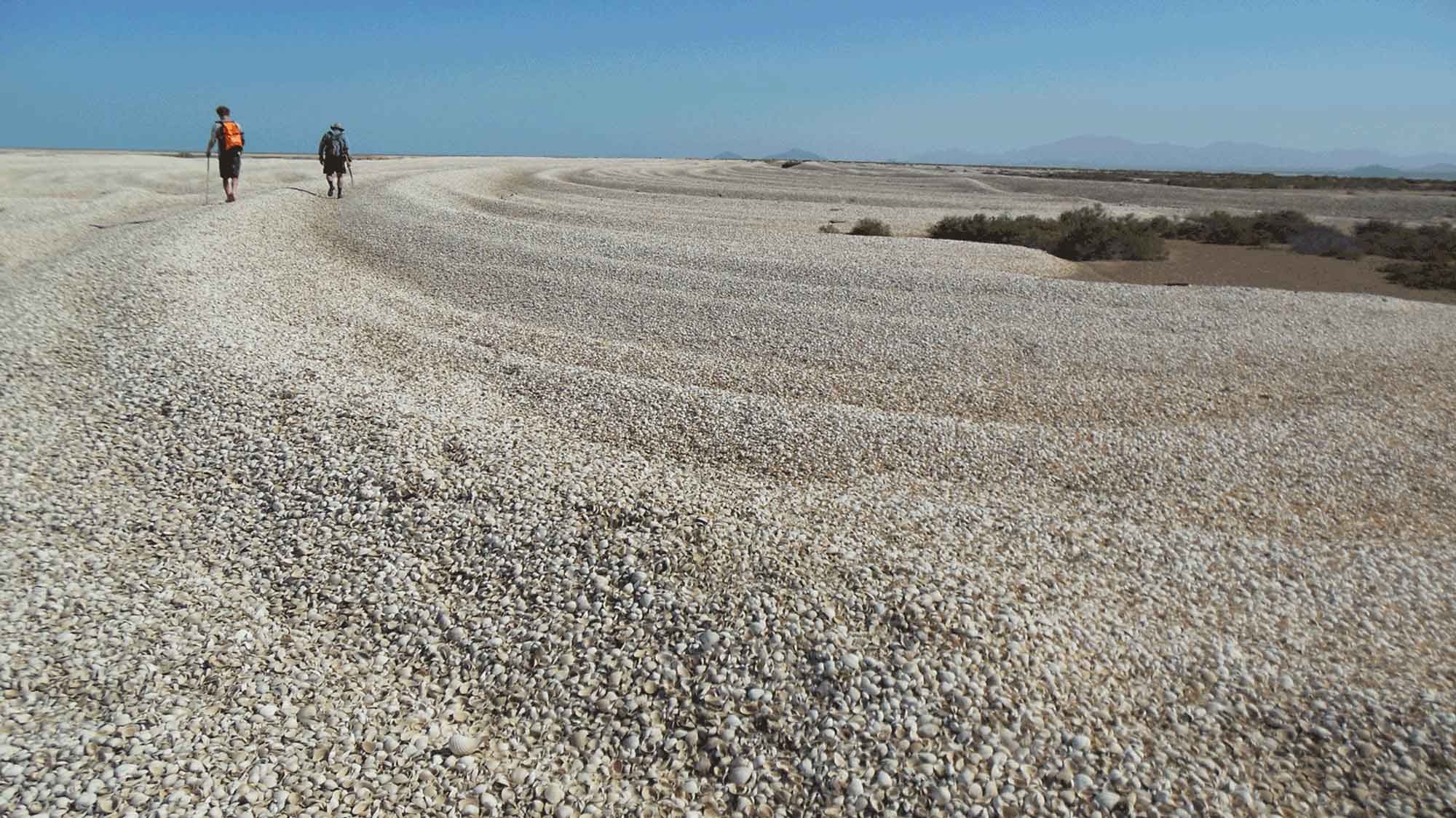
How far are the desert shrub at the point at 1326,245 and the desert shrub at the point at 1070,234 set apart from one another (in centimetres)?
353

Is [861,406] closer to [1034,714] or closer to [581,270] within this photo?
[1034,714]

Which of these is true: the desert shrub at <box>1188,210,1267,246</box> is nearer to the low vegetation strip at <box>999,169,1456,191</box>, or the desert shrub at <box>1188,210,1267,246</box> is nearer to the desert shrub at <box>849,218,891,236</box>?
the desert shrub at <box>849,218,891,236</box>

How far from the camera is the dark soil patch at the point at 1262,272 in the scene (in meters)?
15.6

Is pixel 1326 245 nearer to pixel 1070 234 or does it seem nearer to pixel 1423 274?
pixel 1423 274

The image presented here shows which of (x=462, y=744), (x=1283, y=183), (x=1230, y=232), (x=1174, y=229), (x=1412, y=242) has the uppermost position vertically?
(x=1283, y=183)

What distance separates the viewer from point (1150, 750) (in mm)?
3857

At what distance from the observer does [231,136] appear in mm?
15875

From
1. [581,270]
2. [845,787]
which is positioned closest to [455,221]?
[581,270]

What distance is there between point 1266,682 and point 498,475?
553 cm

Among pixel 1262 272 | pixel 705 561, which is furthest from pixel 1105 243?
pixel 705 561

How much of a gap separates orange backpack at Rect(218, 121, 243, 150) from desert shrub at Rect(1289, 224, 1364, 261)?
87.8 feet

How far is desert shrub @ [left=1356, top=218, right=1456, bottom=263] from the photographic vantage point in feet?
61.8

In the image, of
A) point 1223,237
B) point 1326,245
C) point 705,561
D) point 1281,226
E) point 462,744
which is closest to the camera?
point 462,744

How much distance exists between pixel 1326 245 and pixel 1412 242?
211 cm
